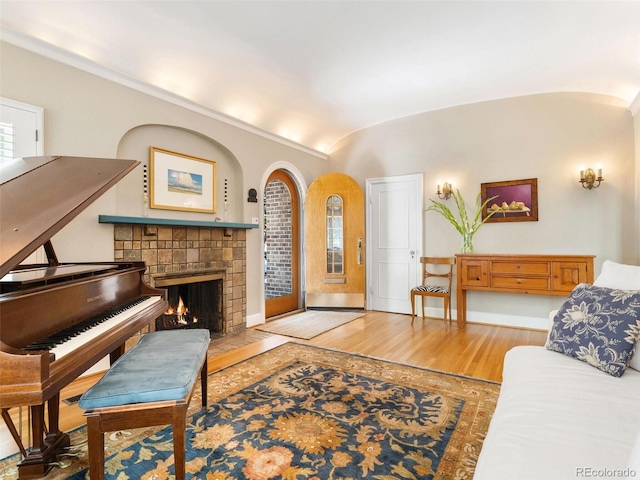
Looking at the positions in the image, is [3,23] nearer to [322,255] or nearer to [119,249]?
[119,249]

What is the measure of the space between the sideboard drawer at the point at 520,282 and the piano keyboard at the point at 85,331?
364 cm

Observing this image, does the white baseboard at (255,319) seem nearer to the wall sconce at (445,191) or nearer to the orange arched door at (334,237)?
the orange arched door at (334,237)

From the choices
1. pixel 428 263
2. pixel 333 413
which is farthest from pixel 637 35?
pixel 333 413

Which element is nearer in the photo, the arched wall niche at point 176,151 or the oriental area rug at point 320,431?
the oriental area rug at point 320,431

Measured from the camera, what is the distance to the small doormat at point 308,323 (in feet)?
12.8

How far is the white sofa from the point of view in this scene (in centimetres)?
88

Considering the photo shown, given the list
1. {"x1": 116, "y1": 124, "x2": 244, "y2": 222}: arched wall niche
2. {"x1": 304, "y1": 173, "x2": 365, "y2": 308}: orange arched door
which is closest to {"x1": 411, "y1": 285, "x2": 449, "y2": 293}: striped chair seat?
{"x1": 304, "y1": 173, "x2": 365, "y2": 308}: orange arched door

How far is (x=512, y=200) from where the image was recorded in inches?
166

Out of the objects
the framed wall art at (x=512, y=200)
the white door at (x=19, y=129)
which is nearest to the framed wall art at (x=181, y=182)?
the white door at (x=19, y=129)

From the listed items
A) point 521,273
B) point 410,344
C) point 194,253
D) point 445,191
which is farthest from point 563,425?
point 445,191

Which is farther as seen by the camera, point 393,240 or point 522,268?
point 393,240

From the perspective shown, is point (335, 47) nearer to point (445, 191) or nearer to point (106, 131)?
point (106, 131)

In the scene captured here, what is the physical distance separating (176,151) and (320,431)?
3019 mm

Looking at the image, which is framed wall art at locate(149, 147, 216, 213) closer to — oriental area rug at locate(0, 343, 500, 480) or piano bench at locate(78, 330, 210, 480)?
oriental area rug at locate(0, 343, 500, 480)
